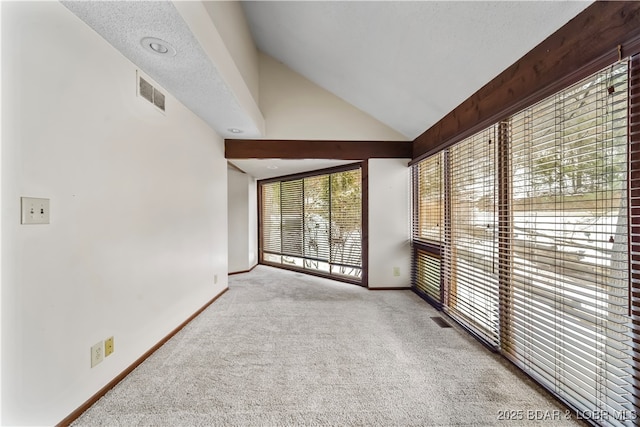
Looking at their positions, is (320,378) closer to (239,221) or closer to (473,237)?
(473,237)

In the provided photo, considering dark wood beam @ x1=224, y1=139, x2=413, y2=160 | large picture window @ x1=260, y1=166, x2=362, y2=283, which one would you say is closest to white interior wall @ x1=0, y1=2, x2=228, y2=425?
dark wood beam @ x1=224, y1=139, x2=413, y2=160

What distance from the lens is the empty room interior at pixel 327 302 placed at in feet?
4.03

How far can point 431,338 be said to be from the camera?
7.55 feet

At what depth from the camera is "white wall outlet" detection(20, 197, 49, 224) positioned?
3.92 ft

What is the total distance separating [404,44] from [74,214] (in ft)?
8.73

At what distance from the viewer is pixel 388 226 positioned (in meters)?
3.78

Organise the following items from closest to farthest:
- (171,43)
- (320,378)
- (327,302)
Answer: (171,43) → (320,378) → (327,302)

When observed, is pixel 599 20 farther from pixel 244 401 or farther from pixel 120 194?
pixel 120 194

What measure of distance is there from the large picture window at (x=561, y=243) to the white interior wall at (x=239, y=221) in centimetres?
381

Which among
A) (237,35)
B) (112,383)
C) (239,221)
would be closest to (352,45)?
(237,35)

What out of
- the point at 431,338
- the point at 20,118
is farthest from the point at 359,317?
the point at 20,118

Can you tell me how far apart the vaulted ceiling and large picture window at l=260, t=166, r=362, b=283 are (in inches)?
56.6

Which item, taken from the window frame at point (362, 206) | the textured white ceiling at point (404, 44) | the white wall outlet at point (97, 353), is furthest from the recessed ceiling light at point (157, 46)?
the window frame at point (362, 206)

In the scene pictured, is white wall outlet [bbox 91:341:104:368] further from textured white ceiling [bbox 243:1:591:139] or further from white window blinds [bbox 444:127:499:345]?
textured white ceiling [bbox 243:1:591:139]
